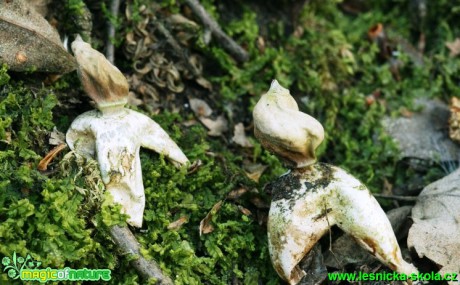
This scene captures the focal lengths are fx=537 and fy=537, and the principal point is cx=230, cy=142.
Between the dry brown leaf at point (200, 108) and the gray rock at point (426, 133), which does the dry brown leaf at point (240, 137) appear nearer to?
the dry brown leaf at point (200, 108)

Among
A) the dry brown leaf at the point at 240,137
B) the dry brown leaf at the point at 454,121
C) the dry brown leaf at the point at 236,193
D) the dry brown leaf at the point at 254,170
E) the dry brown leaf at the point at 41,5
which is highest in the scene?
the dry brown leaf at the point at 41,5

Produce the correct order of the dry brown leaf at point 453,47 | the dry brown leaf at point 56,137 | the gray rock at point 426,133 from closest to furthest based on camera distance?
the dry brown leaf at point 56,137 < the gray rock at point 426,133 < the dry brown leaf at point 453,47

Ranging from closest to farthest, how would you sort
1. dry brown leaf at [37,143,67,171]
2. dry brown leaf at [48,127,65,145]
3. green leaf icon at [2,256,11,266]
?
green leaf icon at [2,256,11,266] → dry brown leaf at [37,143,67,171] → dry brown leaf at [48,127,65,145]

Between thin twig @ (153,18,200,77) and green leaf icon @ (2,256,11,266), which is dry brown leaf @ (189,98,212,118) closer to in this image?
thin twig @ (153,18,200,77)

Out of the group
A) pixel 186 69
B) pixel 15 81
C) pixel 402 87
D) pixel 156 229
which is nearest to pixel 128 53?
pixel 186 69

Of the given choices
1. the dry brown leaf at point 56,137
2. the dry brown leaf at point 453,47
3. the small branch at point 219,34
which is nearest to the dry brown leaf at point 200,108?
the small branch at point 219,34

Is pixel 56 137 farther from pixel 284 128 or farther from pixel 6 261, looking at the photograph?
pixel 284 128

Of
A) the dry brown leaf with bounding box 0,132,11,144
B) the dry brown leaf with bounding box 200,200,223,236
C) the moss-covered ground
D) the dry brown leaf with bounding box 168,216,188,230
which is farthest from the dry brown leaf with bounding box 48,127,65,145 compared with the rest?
the dry brown leaf with bounding box 200,200,223,236

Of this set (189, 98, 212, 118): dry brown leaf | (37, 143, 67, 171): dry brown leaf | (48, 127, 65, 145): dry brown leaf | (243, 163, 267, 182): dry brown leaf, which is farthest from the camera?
(189, 98, 212, 118): dry brown leaf
